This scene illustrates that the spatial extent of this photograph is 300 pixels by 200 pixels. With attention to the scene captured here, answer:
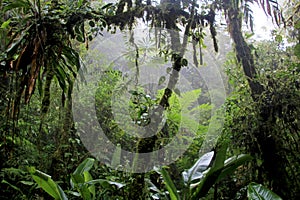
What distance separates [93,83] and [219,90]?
1661 millimetres

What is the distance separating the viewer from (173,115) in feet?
7.80

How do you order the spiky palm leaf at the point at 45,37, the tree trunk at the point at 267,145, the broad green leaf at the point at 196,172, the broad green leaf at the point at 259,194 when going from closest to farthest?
the broad green leaf at the point at 259,194 < the broad green leaf at the point at 196,172 < the spiky palm leaf at the point at 45,37 < the tree trunk at the point at 267,145

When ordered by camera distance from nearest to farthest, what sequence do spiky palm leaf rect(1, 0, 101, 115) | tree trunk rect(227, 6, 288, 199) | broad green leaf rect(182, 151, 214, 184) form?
broad green leaf rect(182, 151, 214, 184), spiky palm leaf rect(1, 0, 101, 115), tree trunk rect(227, 6, 288, 199)

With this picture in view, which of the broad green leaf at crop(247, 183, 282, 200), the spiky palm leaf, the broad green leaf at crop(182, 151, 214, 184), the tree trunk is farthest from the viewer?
the tree trunk

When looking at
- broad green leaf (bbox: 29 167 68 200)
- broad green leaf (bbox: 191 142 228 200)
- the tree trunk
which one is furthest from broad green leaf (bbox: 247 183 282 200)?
broad green leaf (bbox: 29 167 68 200)

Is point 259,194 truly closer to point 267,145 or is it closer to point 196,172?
point 196,172

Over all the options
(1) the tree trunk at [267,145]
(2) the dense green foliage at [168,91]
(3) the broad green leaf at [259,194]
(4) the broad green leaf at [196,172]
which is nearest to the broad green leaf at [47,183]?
(2) the dense green foliage at [168,91]

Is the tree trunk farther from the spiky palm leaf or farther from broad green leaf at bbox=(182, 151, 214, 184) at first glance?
the spiky palm leaf

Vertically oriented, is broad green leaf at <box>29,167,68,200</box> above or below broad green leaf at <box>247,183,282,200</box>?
above

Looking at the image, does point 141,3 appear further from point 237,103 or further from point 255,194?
point 255,194

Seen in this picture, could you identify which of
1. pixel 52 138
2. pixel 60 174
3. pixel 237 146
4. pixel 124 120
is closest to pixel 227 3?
pixel 237 146

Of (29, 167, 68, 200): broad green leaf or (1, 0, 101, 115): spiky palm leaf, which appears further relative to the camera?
(1, 0, 101, 115): spiky palm leaf

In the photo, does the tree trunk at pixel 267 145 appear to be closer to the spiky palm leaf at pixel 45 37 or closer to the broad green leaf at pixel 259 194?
the broad green leaf at pixel 259 194

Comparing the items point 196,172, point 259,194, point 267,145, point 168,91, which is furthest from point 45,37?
point 267,145
